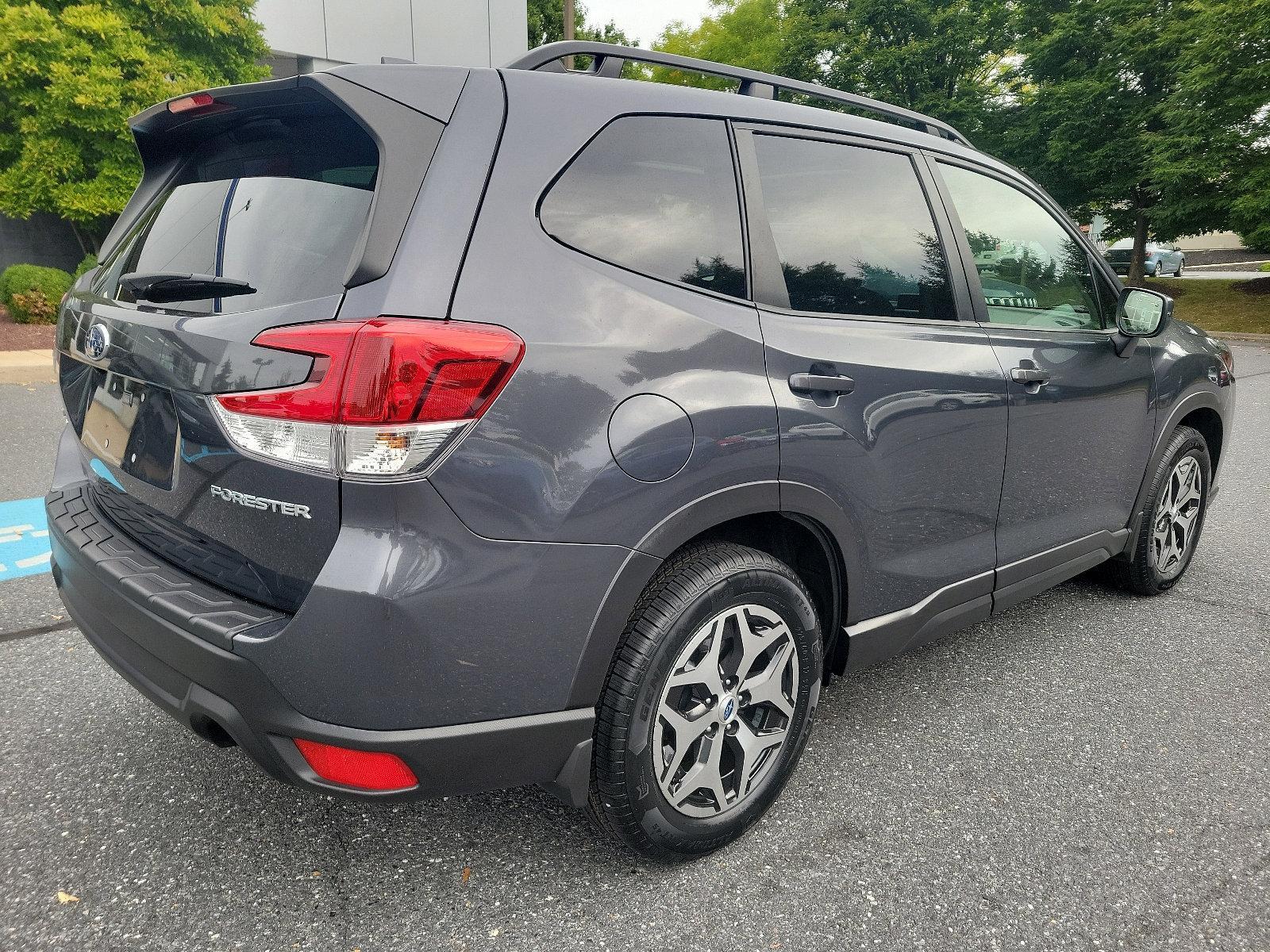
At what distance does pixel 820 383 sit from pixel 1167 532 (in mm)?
2665

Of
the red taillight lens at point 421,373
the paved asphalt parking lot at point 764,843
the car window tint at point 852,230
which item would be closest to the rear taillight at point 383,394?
the red taillight lens at point 421,373

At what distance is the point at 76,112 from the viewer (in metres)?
14.8

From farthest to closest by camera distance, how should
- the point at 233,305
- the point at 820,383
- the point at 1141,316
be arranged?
the point at 1141,316 → the point at 820,383 → the point at 233,305

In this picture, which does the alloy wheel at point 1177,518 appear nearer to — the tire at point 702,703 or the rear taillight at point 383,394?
the tire at point 702,703

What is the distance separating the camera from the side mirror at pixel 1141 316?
3.48 meters

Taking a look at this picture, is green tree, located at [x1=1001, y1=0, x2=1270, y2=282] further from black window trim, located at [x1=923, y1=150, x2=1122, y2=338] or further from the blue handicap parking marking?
the blue handicap parking marking

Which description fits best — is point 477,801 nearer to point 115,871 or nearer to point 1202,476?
point 115,871

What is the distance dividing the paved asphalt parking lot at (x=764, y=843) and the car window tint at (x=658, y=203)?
1.48m

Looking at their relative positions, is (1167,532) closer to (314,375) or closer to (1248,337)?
(314,375)

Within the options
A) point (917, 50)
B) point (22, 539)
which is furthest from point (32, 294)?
point (917, 50)

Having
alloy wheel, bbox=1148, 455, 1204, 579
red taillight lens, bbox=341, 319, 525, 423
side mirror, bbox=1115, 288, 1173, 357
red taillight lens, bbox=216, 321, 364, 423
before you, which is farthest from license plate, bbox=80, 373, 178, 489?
alloy wheel, bbox=1148, 455, 1204, 579

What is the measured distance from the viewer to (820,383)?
7.51ft

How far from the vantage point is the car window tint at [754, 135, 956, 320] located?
2.39m

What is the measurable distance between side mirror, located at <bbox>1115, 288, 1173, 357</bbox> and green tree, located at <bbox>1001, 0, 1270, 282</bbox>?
21454mm
